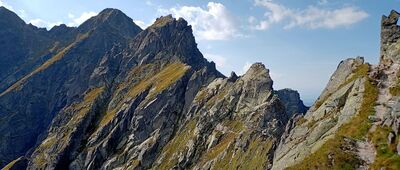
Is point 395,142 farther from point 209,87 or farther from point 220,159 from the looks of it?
point 209,87

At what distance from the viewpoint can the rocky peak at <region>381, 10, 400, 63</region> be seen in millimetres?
84500

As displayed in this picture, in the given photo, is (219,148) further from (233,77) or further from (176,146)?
(233,77)

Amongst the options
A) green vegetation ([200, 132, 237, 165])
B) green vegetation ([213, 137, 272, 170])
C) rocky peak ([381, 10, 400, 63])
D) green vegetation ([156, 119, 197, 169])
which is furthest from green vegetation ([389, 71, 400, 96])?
green vegetation ([156, 119, 197, 169])

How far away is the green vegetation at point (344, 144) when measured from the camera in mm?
56888

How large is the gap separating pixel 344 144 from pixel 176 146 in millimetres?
118892

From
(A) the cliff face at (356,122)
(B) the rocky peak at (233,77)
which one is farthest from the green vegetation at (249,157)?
(B) the rocky peak at (233,77)

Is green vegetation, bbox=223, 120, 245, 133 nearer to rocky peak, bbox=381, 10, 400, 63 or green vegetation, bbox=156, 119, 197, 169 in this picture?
green vegetation, bbox=156, 119, 197, 169

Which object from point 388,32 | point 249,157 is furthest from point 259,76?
point 388,32

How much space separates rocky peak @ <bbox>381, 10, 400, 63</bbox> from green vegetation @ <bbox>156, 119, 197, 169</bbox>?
92.7 m

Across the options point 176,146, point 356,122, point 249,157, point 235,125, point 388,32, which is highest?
point 388,32

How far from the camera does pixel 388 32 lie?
86.8 m

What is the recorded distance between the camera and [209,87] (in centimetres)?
19250

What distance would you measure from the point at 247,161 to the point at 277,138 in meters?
11.5

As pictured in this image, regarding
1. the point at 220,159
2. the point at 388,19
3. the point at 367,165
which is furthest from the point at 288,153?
the point at 220,159
